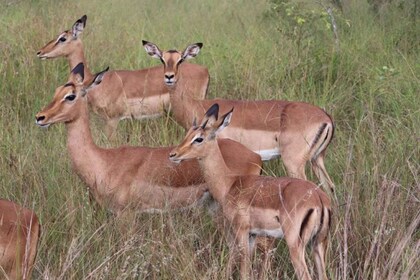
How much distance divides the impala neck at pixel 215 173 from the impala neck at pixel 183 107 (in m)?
1.49

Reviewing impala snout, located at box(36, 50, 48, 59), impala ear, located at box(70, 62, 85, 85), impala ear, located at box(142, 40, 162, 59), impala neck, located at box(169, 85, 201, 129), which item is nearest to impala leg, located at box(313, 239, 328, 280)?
impala ear, located at box(70, 62, 85, 85)

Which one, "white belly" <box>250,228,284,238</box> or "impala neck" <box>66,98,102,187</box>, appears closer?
"white belly" <box>250,228,284,238</box>

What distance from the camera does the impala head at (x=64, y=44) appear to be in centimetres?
723

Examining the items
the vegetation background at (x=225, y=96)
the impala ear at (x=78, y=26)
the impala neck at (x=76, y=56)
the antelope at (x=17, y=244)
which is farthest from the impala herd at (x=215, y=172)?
the impala ear at (x=78, y=26)

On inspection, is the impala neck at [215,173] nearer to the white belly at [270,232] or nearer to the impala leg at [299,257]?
the white belly at [270,232]

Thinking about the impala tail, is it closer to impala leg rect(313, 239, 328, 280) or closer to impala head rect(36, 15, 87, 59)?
impala leg rect(313, 239, 328, 280)

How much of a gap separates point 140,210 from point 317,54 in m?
2.91

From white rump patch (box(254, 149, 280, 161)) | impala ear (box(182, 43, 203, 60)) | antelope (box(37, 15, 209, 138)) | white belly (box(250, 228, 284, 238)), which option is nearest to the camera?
white belly (box(250, 228, 284, 238))

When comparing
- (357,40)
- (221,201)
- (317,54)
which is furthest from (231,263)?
(357,40)

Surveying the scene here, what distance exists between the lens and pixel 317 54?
7.25 m

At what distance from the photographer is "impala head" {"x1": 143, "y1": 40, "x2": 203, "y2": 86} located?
20.8ft

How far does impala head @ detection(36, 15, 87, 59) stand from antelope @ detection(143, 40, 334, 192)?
1.56 m

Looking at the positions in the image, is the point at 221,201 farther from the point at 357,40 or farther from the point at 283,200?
the point at 357,40

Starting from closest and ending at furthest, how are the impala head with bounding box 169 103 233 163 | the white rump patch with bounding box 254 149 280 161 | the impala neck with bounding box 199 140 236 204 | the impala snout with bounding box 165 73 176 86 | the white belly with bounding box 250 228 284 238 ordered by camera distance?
the white belly with bounding box 250 228 284 238 → the impala head with bounding box 169 103 233 163 → the impala neck with bounding box 199 140 236 204 → the white rump patch with bounding box 254 149 280 161 → the impala snout with bounding box 165 73 176 86
